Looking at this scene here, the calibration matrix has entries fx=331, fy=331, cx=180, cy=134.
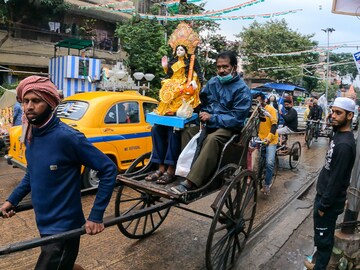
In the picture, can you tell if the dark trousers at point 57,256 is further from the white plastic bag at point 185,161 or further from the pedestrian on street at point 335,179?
the pedestrian on street at point 335,179

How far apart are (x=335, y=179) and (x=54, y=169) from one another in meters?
2.45

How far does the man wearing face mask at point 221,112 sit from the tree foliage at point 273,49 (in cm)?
2483

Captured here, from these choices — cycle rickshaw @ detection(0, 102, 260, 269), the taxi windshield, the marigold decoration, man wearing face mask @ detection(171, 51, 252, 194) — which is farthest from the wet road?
the marigold decoration

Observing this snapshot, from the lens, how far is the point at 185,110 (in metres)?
3.89

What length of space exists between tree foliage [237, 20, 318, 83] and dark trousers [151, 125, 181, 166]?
25.0 meters

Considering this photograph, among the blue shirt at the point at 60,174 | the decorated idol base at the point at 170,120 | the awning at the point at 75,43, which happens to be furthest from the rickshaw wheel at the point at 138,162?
the awning at the point at 75,43

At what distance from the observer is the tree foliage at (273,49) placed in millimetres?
28000

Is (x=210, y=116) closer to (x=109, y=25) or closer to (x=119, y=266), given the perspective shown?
(x=119, y=266)

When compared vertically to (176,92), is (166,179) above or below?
below

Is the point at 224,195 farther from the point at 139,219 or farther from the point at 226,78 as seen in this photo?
the point at 139,219

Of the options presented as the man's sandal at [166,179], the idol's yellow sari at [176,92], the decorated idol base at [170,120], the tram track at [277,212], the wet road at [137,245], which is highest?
the idol's yellow sari at [176,92]

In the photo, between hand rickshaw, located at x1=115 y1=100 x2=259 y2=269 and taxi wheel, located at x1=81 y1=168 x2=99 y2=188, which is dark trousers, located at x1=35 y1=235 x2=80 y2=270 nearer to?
hand rickshaw, located at x1=115 y1=100 x2=259 y2=269

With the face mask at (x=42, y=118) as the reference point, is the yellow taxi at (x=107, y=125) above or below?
below

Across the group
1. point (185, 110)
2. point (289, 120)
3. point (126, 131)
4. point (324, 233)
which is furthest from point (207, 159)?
point (289, 120)
